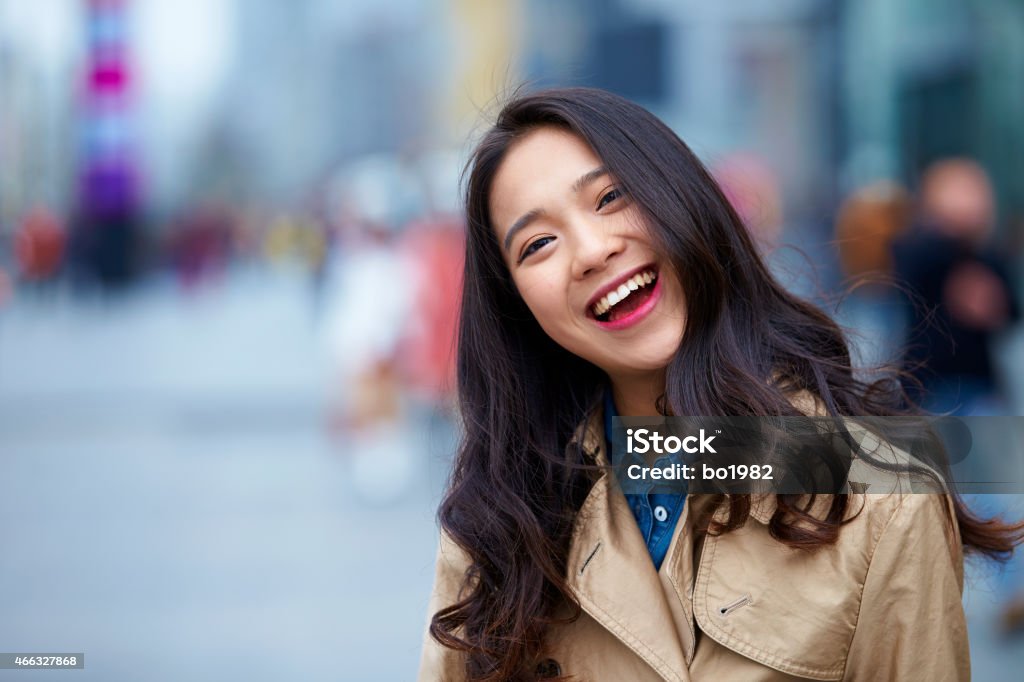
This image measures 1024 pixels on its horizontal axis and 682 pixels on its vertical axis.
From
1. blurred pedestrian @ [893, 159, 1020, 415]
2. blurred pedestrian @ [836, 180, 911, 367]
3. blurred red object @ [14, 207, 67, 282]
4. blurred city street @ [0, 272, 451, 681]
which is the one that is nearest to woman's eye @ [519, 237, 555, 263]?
blurred city street @ [0, 272, 451, 681]

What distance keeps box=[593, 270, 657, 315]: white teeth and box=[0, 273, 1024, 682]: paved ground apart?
0.72 metres

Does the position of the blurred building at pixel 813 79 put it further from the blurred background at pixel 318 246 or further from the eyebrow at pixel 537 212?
the eyebrow at pixel 537 212

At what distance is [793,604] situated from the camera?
4.66 ft

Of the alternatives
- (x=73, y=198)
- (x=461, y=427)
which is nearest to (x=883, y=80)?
(x=73, y=198)

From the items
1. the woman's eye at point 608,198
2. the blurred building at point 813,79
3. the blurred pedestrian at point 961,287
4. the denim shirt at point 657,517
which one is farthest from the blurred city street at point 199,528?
the blurred building at point 813,79

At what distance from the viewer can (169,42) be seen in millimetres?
10758

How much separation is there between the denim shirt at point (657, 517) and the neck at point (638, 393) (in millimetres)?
116

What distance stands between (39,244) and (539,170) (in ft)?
39.4

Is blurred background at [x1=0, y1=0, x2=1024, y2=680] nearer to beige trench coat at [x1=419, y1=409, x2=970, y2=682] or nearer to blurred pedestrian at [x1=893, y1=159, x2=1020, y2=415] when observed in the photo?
blurred pedestrian at [x1=893, y1=159, x2=1020, y2=415]

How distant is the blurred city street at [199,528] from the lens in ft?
14.0

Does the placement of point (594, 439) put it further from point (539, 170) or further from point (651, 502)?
point (539, 170)

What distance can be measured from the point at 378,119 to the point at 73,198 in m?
3.76

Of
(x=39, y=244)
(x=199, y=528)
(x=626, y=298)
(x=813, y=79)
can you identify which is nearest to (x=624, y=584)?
(x=626, y=298)

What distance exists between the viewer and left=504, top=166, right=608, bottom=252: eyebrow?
1.54 m
